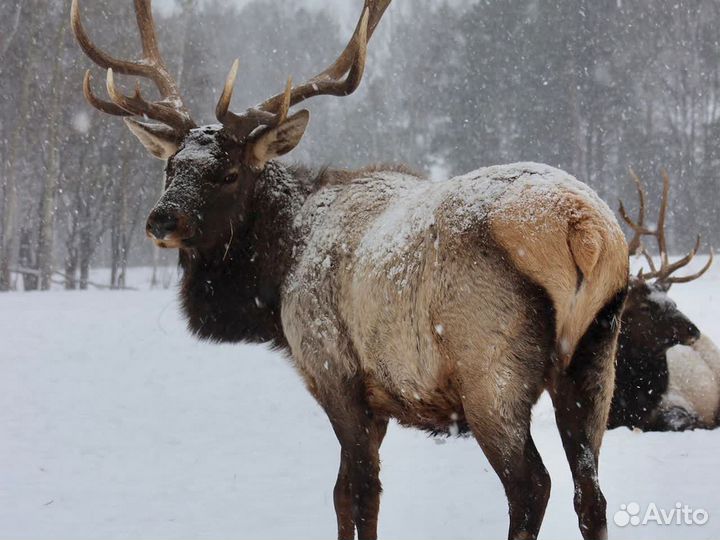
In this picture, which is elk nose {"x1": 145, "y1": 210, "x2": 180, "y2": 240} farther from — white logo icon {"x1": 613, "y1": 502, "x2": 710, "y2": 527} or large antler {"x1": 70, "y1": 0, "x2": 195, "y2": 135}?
white logo icon {"x1": 613, "y1": 502, "x2": 710, "y2": 527}

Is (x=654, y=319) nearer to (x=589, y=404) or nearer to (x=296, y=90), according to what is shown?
(x=296, y=90)

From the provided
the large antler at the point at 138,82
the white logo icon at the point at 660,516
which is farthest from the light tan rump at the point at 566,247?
the large antler at the point at 138,82

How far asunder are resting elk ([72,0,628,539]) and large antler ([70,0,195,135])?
0.03 metres

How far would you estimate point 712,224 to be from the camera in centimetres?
2542

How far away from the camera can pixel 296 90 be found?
5242mm

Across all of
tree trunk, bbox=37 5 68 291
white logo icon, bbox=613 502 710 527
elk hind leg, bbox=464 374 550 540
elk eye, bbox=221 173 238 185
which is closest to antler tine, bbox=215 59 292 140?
elk eye, bbox=221 173 238 185

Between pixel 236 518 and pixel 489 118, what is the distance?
24.6 meters

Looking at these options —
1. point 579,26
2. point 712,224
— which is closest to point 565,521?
point 712,224

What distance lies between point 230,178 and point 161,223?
0.56 meters

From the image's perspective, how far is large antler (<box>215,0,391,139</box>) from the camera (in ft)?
14.9

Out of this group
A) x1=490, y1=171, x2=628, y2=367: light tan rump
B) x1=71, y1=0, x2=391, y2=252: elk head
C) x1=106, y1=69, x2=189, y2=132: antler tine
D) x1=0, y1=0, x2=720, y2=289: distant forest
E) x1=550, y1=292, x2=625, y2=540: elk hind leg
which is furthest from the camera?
x1=0, y1=0, x2=720, y2=289: distant forest

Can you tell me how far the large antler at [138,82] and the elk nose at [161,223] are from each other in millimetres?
732

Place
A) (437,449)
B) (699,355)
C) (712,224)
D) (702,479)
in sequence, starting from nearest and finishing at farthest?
1. (702,479)
2. (437,449)
3. (699,355)
4. (712,224)

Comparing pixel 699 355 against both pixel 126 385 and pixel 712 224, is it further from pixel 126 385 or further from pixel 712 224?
pixel 712 224
